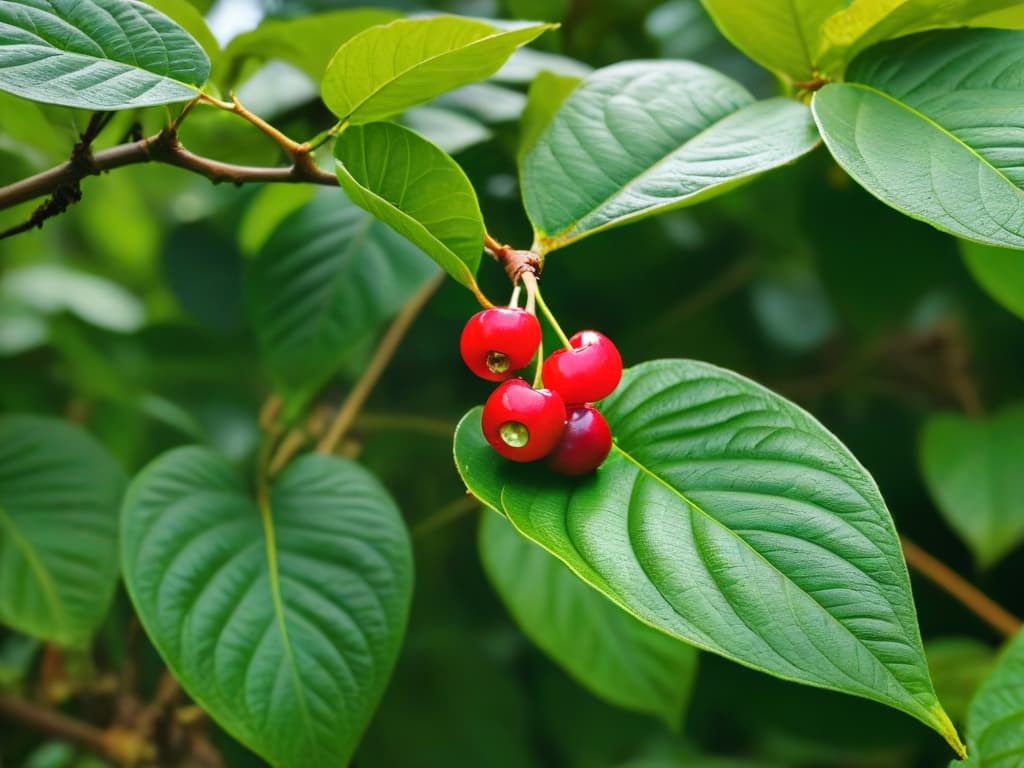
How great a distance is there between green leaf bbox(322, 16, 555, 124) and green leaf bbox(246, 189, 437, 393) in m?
0.26

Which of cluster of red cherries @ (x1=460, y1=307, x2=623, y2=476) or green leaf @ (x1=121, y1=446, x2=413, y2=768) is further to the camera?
green leaf @ (x1=121, y1=446, x2=413, y2=768)

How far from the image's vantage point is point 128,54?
0.45m

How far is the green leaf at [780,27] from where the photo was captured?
1.86 ft

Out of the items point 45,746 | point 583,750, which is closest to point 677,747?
point 583,750

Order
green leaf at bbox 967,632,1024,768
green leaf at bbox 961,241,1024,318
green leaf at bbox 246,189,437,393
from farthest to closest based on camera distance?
green leaf at bbox 246,189,437,393 → green leaf at bbox 961,241,1024,318 → green leaf at bbox 967,632,1024,768

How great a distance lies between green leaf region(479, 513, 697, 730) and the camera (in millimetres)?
699

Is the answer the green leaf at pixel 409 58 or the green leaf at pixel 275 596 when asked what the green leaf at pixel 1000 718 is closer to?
the green leaf at pixel 275 596

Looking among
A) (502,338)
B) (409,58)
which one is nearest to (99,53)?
(409,58)

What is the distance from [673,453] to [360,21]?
1.53ft

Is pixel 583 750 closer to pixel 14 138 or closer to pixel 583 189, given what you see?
pixel 583 189

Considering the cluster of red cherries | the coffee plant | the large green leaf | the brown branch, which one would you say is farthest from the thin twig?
the brown branch

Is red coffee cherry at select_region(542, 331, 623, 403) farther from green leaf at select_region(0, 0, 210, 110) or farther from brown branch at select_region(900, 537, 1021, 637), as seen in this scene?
brown branch at select_region(900, 537, 1021, 637)

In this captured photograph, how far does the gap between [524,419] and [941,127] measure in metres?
0.30

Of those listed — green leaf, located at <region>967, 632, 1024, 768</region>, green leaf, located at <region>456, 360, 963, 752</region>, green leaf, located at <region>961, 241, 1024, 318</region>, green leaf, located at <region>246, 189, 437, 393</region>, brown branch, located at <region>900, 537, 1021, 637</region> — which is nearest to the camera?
green leaf, located at <region>456, 360, 963, 752</region>
